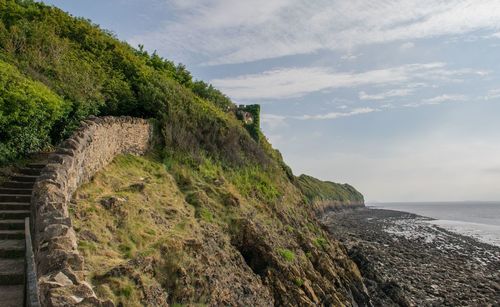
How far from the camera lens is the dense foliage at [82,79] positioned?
17375mm

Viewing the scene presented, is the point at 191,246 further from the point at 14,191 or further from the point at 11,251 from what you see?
the point at 14,191

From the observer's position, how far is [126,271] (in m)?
8.88

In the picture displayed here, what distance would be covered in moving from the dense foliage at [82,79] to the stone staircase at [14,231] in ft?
6.36

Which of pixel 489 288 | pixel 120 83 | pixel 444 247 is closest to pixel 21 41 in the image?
pixel 120 83

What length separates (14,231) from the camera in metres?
8.84

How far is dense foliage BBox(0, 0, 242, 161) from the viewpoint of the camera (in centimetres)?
1738

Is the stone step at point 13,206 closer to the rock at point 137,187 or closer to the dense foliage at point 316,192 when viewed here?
the rock at point 137,187

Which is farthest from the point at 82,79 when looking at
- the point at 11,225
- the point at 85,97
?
the point at 11,225

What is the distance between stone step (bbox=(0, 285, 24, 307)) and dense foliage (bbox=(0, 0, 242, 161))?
784 centimetres

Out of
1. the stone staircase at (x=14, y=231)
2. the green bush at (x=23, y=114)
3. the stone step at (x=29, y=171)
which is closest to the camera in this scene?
the stone staircase at (x=14, y=231)

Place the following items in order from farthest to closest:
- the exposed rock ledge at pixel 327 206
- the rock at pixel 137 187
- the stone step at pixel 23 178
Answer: the exposed rock ledge at pixel 327 206 → the rock at pixel 137 187 → the stone step at pixel 23 178

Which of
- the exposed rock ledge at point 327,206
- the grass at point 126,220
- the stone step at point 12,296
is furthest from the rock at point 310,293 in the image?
the exposed rock ledge at point 327,206

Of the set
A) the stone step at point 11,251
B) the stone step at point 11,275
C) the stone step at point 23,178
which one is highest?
the stone step at point 23,178

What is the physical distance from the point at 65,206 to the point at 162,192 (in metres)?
6.49
